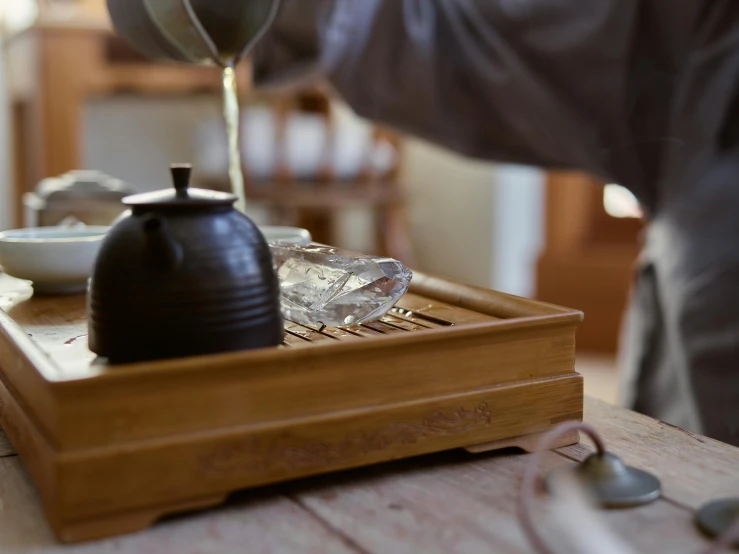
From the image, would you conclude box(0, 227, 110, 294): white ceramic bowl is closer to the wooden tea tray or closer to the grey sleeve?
the wooden tea tray

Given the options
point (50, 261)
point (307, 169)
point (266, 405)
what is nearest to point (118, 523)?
point (266, 405)

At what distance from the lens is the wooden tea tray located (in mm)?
514

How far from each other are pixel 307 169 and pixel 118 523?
2231 millimetres

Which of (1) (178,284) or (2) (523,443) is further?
(2) (523,443)

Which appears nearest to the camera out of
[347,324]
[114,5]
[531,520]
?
[531,520]

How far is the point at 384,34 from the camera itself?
1309 mm

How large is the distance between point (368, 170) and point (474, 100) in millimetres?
1440

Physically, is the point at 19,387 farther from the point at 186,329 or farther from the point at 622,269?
the point at 622,269

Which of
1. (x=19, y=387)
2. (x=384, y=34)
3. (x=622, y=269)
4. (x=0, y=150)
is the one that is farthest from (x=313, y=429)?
(x=0, y=150)

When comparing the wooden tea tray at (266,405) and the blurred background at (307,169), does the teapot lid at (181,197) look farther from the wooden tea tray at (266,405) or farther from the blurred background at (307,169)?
the blurred background at (307,169)

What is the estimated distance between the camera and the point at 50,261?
0.83 meters

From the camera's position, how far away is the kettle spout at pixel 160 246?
54 centimetres

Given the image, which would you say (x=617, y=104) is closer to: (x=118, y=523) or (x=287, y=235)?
(x=287, y=235)

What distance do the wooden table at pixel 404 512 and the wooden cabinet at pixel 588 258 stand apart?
2004mm
